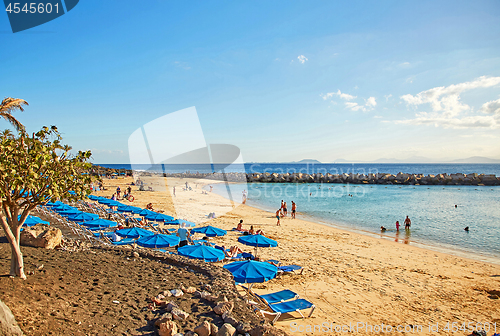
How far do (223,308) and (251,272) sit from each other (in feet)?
7.14

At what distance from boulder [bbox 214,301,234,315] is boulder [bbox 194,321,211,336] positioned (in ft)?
2.02

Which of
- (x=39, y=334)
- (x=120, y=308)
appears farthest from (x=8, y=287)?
(x=120, y=308)

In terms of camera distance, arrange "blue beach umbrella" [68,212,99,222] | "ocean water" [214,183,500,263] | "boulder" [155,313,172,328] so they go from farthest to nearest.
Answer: "ocean water" [214,183,500,263]
"blue beach umbrella" [68,212,99,222]
"boulder" [155,313,172,328]

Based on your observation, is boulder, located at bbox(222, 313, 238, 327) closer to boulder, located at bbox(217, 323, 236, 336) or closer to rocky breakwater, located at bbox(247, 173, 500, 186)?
boulder, located at bbox(217, 323, 236, 336)

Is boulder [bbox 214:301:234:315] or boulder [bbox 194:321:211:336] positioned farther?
boulder [bbox 214:301:234:315]

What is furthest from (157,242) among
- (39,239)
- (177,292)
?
(177,292)

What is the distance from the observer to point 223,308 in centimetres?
484

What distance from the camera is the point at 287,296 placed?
23.5ft

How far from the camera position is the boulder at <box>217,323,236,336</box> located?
4125mm

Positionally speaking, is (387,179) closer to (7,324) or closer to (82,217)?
(82,217)

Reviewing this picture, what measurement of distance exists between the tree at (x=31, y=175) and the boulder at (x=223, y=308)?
3479 millimetres

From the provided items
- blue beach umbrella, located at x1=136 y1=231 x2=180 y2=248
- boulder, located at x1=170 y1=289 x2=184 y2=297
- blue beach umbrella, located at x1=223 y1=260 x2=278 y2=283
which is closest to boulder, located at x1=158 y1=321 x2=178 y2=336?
boulder, located at x1=170 y1=289 x2=184 y2=297

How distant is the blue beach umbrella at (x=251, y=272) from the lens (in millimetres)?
6801

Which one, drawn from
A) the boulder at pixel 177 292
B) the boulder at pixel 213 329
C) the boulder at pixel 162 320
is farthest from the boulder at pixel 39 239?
the boulder at pixel 213 329
